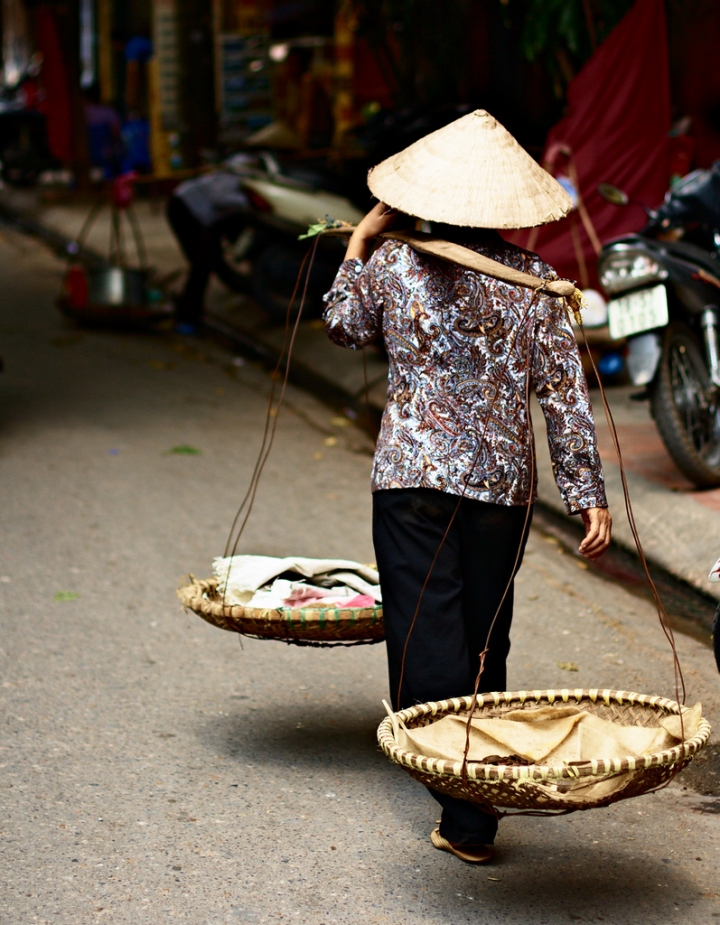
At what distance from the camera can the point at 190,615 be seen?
4.85 metres

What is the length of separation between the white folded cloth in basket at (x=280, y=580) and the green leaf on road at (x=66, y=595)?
1279 millimetres

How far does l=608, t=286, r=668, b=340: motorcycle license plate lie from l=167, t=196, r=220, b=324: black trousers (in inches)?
204

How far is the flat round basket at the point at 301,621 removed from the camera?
10.9 ft

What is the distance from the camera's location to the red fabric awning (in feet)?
27.3

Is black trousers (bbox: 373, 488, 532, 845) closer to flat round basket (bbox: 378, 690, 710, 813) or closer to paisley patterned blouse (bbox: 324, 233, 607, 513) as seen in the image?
paisley patterned blouse (bbox: 324, 233, 607, 513)

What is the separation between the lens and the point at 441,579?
303 centimetres

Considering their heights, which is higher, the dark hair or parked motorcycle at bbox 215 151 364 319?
the dark hair

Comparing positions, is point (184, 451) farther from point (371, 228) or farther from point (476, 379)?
point (476, 379)

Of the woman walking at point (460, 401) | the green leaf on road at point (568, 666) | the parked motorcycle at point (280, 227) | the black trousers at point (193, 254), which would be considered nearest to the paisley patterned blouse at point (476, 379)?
the woman walking at point (460, 401)

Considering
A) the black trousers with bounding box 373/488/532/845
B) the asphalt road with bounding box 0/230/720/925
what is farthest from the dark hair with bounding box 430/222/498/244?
the asphalt road with bounding box 0/230/720/925

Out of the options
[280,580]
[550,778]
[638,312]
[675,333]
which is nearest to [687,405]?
[675,333]

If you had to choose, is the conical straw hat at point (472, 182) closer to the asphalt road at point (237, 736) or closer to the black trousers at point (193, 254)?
the asphalt road at point (237, 736)

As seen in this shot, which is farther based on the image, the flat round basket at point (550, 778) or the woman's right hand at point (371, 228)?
the woman's right hand at point (371, 228)

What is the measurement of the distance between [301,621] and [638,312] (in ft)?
10.2
